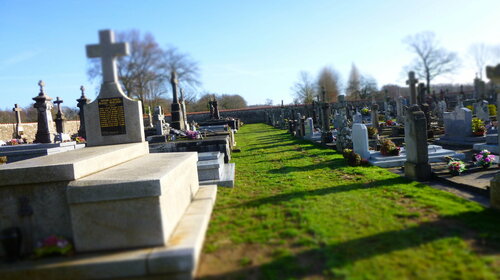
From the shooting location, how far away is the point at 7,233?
11.4ft

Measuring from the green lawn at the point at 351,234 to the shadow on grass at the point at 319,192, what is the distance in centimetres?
2

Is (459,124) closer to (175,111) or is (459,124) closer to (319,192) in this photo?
(319,192)

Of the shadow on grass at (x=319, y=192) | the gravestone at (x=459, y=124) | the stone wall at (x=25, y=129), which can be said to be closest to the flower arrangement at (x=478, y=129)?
the gravestone at (x=459, y=124)

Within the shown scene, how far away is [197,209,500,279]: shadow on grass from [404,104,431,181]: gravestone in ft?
8.53

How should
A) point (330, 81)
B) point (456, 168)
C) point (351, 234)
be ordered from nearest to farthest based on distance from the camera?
point (351, 234) → point (456, 168) → point (330, 81)

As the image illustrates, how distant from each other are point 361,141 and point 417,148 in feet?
10.4

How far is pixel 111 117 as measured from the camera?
695 cm

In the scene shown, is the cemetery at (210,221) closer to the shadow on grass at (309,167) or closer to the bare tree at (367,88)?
the shadow on grass at (309,167)

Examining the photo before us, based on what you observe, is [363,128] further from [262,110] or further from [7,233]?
[262,110]

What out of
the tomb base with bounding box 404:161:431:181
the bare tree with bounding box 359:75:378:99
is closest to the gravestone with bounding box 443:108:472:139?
the tomb base with bounding box 404:161:431:181

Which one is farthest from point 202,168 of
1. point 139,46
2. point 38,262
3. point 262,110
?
point 262,110

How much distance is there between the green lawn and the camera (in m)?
3.29

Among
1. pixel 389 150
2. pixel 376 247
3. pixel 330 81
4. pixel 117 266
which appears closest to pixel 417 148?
pixel 389 150

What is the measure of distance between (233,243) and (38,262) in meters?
2.02
